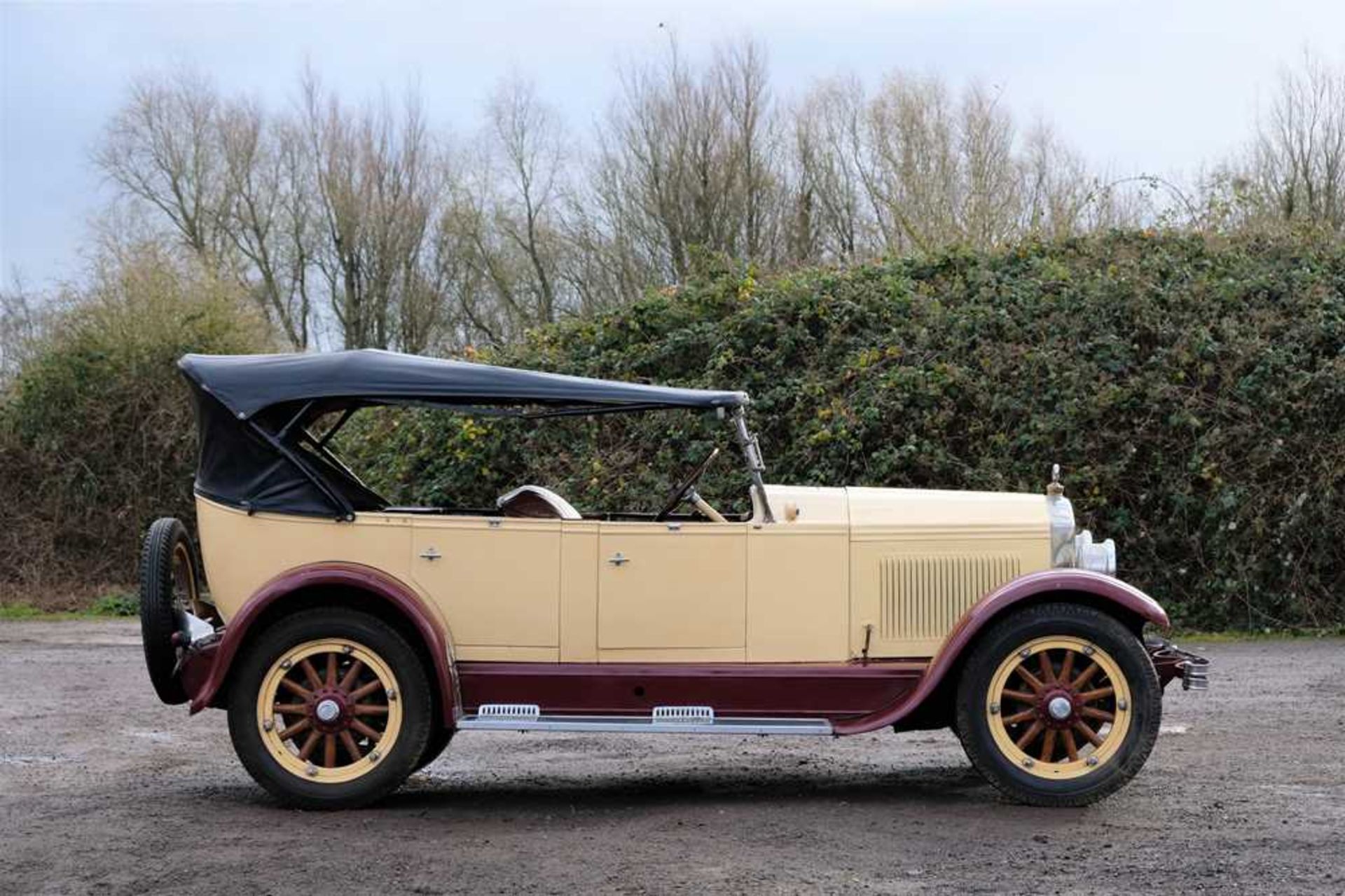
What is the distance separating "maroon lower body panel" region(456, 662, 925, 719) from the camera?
6766mm

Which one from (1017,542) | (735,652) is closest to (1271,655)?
(1017,542)

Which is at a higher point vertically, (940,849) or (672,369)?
(672,369)

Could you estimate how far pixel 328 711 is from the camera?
673cm

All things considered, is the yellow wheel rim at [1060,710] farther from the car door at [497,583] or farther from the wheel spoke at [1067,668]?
the car door at [497,583]

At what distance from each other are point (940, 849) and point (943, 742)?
123 inches

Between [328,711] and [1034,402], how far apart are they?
9729 millimetres

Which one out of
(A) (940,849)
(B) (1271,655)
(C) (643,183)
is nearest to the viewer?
(A) (940,849)

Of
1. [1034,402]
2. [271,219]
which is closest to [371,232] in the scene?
[271,219]

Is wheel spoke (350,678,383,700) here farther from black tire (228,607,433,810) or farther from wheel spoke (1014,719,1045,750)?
wheel spoke (1014,719,1045,750)

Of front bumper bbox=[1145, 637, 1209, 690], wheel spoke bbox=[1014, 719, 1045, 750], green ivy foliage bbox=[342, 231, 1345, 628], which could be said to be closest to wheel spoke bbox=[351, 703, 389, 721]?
wheel spoke bbox=[1014, 719, 1045, 750]

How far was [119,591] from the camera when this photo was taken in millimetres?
18531

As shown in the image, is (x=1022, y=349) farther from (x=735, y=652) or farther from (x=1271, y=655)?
(x=735, y=652)

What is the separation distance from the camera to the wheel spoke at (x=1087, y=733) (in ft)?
21.8

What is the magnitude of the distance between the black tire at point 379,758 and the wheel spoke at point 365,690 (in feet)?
0.33
